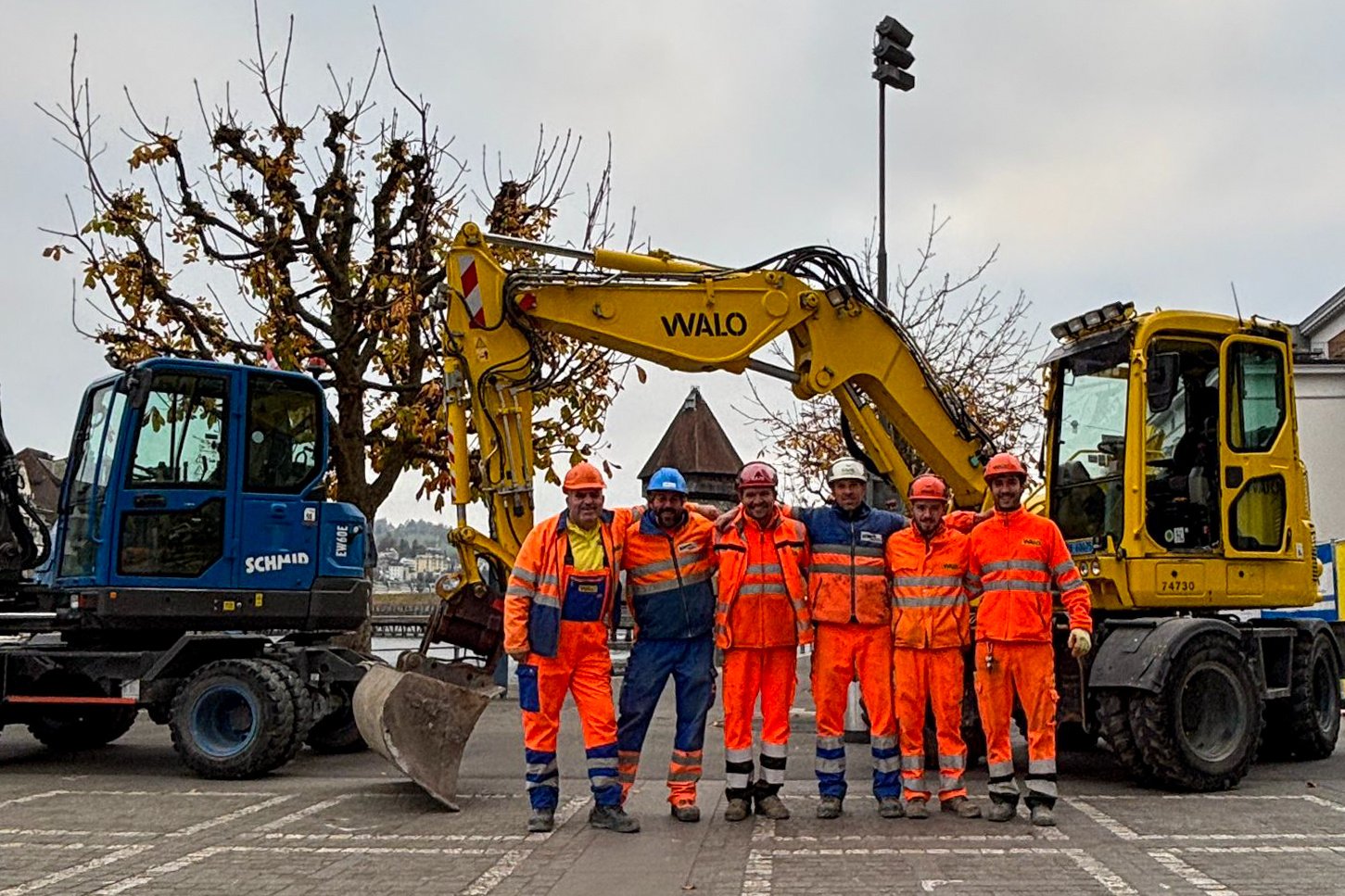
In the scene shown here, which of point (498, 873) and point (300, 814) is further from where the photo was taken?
point (300, 814)

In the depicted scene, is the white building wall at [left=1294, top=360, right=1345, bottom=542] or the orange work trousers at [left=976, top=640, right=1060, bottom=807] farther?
the white building wall at [left=1294, top=360, right=1345, bottom=542]

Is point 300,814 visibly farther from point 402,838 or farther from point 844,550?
point 844,550

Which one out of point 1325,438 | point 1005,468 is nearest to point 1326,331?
point 1325,438

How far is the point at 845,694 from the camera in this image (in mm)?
8414

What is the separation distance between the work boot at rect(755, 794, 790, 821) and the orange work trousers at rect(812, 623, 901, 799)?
27 centimetres

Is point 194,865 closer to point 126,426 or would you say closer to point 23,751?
point 126,426

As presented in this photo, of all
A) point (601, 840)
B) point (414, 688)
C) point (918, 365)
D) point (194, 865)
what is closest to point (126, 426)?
point (414, 688)

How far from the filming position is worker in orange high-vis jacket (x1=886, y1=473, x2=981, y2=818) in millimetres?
8328

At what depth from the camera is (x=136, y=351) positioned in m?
15.3

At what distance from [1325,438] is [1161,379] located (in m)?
16.7

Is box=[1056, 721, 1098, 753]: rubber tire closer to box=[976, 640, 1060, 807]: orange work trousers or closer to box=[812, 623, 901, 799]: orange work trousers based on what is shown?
box=[976, 640, 1060, 807]: orange work trousers

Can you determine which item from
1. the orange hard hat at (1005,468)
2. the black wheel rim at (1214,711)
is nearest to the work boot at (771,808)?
the orange hard hat at (1005,468)

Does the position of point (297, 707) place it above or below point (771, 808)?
above

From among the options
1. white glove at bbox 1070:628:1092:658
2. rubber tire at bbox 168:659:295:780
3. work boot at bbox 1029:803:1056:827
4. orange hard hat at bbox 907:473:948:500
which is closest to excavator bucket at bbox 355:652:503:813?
rubber tire at bbox 168:659:295:780
